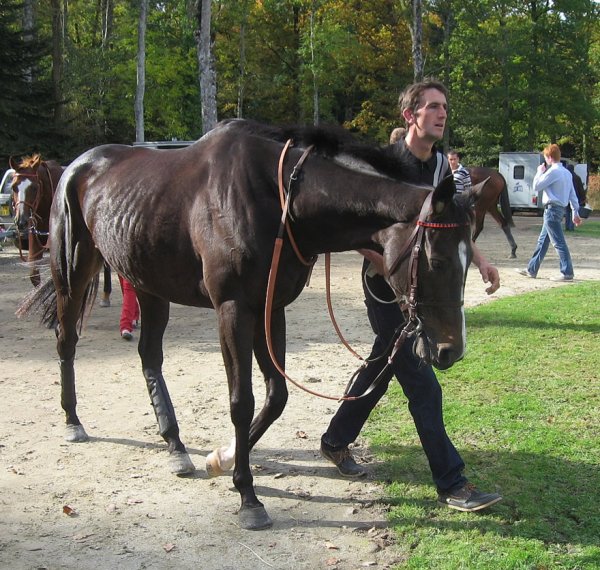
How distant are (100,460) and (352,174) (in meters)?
2.64

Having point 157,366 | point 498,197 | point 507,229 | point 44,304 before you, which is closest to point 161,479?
point 157,366

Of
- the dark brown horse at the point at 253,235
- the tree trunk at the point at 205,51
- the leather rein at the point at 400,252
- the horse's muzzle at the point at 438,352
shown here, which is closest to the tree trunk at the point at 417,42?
the tree trunk at the point at 205,51

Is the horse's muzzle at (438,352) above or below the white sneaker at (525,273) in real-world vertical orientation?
above

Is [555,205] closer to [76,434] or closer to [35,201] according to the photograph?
[35,201]

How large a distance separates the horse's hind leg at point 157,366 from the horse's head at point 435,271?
2.08 m

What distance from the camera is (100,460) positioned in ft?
15.8

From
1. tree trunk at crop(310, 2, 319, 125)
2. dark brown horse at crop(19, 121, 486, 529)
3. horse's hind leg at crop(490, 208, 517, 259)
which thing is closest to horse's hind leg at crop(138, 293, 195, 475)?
dark brown horse at crop(19, 121, 486, 529)

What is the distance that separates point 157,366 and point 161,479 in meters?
0.89

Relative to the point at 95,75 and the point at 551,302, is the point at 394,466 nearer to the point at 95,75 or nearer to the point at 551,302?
the point at 551,302

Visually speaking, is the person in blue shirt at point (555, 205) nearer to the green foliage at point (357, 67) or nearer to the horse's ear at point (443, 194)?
the horse's ear at point (443, 194)

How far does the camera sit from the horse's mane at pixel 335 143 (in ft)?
11.9

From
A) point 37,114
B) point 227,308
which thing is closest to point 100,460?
point 227,308

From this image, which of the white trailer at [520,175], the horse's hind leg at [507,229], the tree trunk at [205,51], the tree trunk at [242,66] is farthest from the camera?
the tree trunk at [242,66]

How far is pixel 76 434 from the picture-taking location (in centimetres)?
516
